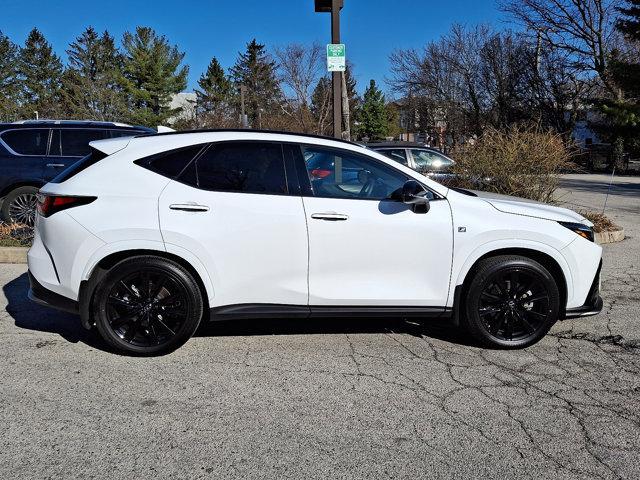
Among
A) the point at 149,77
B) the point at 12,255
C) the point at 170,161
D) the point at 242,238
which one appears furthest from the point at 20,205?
the point at 149,77

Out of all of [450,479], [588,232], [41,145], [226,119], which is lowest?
[450,479]

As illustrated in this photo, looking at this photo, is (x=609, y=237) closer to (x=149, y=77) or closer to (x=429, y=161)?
(x=429, y=161)

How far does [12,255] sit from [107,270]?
4.03 m

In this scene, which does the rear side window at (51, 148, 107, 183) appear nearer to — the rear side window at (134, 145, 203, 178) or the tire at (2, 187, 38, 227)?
the rear side window at (134, 145, 203, 178)

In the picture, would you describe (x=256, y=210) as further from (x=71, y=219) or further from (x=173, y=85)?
(x=173, y=85)

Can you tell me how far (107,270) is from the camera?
3.99 metres

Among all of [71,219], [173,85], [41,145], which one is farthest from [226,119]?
[71,219]

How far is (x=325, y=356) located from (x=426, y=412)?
1.08 m

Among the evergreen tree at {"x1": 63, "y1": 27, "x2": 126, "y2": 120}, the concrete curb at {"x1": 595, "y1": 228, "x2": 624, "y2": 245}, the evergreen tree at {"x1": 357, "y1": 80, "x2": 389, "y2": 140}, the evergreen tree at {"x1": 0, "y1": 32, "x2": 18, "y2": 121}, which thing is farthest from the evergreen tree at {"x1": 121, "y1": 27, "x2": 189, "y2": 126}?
the concrete curb at {"x1": 595, "y1": 228, "x2": 624, "y2": 245}

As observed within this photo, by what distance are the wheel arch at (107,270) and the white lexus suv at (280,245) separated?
11 millimetres

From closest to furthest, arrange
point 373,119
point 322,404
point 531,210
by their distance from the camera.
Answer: point 322,404 → point 531,210 → point 373,119

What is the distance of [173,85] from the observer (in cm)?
4838

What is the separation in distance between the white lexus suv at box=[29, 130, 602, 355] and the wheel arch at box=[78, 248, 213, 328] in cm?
1

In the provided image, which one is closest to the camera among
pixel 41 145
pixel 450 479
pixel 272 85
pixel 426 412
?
pixel 450 479
